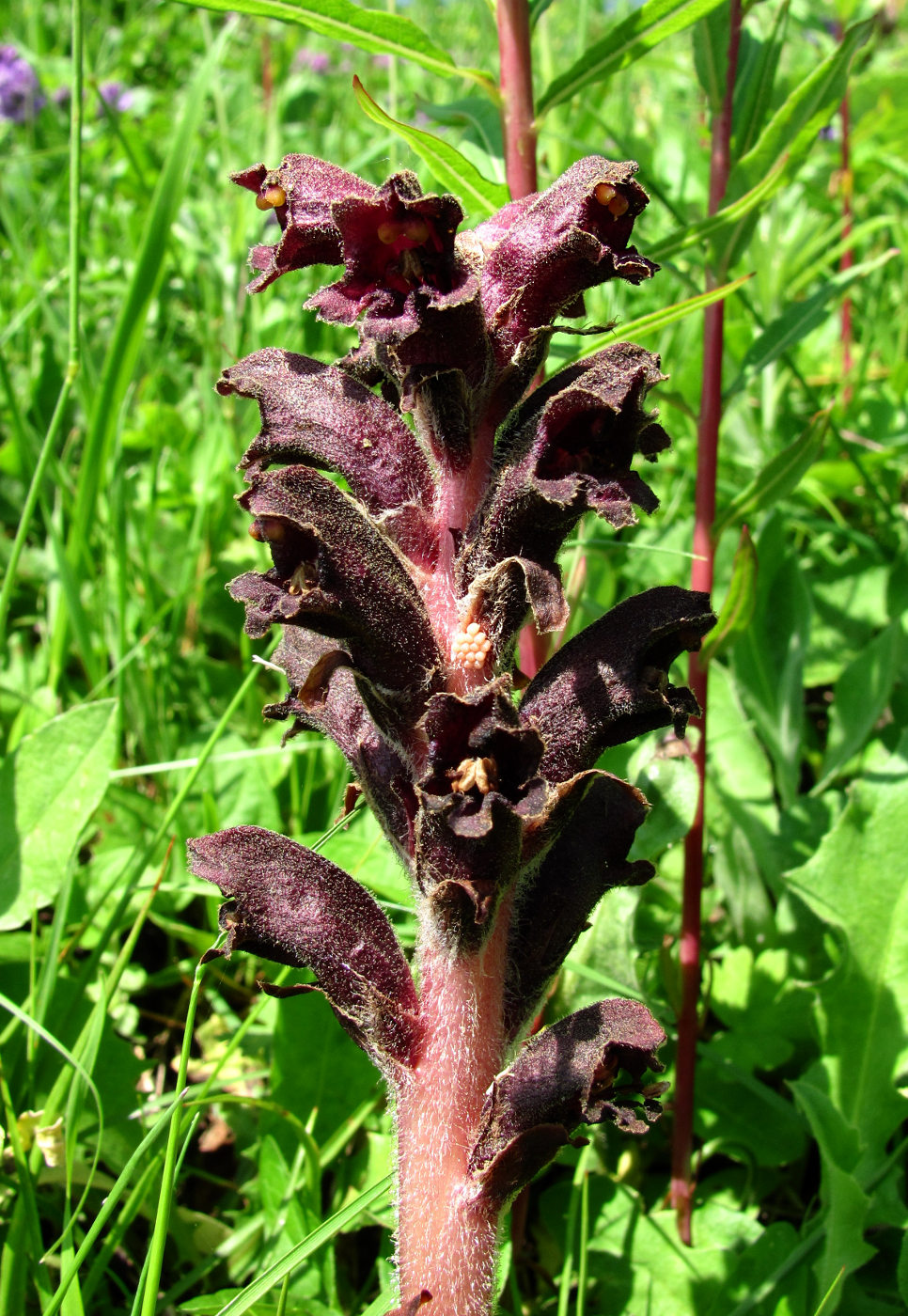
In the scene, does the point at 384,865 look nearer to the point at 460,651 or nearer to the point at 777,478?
the point at 460,651

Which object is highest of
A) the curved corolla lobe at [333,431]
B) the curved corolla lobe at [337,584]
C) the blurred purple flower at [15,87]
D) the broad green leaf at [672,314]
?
the blurred purple flower at [15,87]

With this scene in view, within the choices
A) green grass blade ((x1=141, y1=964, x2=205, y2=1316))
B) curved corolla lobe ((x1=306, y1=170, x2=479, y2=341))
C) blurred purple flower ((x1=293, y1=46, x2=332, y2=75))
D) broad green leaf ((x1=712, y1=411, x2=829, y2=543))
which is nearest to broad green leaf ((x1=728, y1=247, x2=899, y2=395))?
broad green leaf ((x1=712, y1=411, x2=829, y2=543))

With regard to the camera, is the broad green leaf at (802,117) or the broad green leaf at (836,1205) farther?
the broad green leaf at (802,117)

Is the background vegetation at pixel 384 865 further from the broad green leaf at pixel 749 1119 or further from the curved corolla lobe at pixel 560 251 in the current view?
the curved corolla lobe at pixel 560 251

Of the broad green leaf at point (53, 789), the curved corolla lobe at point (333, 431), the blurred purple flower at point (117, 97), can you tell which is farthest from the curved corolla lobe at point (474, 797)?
the blurred purple flower at point (117, 97)

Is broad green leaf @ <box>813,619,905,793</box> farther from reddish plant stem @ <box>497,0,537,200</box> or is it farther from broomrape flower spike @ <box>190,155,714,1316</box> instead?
reddish plant stem @ <box>497,0,537,200</box>

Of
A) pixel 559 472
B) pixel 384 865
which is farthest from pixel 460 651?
pixel 384 865
